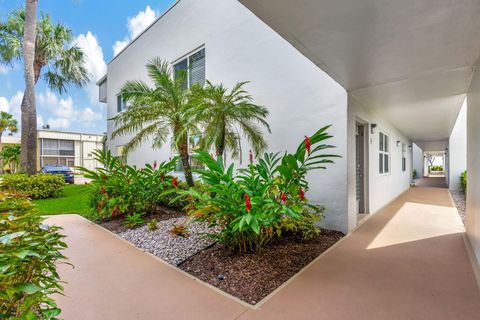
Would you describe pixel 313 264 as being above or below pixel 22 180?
below

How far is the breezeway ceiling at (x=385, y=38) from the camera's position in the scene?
78.7 inches

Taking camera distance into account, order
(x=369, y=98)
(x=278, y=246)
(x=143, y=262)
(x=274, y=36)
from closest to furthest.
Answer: (x=143, y=262), (x=278, y=246), (x=369, y=98), (x=274, y=36)

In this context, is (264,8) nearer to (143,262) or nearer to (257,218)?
(257,218)

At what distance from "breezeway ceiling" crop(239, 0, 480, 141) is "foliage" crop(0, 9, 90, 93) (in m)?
11.7

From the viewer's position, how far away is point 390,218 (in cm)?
532

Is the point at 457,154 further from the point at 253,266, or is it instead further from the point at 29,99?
the point at 29,99

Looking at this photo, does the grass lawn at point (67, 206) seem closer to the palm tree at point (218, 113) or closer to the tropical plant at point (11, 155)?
the palm tree at point (218, 113)

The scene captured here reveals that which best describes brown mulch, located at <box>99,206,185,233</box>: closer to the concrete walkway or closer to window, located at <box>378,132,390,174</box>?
the concrete walkway

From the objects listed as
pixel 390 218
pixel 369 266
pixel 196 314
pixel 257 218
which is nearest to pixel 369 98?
pixel 390 218

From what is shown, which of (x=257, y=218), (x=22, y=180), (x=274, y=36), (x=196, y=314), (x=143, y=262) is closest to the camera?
(x=196, y=314)

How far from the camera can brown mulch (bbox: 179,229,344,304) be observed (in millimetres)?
2418

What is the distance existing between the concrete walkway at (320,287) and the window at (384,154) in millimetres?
3032

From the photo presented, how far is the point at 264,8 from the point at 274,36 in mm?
3572

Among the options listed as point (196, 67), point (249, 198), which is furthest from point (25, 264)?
point (196, 67)
